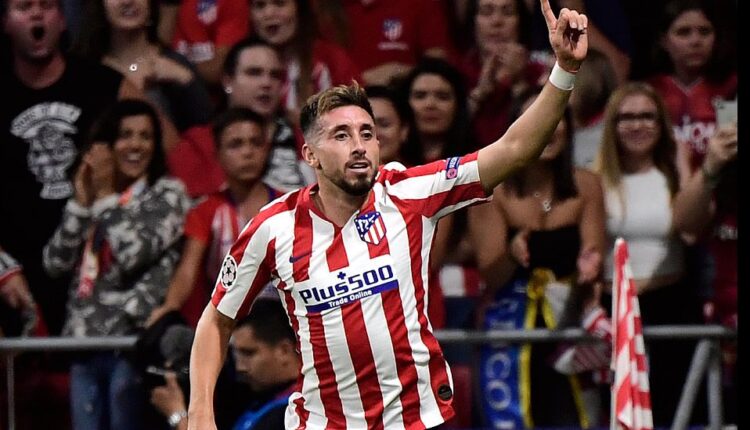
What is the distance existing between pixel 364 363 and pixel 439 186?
2.09ft

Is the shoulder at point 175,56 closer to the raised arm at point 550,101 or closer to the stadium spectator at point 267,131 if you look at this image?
the stadium spectator at point 267,131

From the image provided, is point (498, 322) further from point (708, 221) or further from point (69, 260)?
Answer: point (69, 260)

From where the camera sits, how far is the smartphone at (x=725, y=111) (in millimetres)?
7035

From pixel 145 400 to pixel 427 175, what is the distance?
2645 mm

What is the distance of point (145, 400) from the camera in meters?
6.62

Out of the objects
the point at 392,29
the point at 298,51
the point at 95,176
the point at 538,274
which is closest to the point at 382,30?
the point at 392,29

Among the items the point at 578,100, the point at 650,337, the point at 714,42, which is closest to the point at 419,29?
the point at 578,100

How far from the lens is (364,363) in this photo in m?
4.54

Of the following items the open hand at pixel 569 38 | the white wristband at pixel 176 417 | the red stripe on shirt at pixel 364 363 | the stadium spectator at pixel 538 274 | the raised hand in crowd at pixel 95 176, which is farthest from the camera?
the raised hand in crowd at pixel 95 176

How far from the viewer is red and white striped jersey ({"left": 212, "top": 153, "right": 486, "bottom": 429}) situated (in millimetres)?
4508

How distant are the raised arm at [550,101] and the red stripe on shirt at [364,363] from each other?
0.69 meters

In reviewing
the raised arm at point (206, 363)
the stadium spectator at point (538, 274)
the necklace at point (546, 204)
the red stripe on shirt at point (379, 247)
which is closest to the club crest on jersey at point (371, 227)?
the red stripe on shirt at point (379, 247)

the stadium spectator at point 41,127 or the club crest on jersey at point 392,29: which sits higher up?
the club crest on jersey at point 392,29

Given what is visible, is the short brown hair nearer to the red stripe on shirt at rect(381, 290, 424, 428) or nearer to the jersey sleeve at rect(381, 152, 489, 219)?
the jersey sleeve at rect(381, 152, 489, 219)
